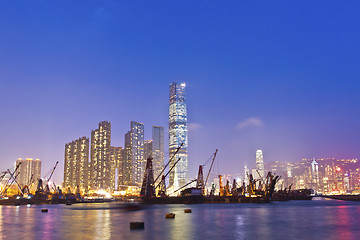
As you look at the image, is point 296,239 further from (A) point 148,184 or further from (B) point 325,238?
(A) point 148,184

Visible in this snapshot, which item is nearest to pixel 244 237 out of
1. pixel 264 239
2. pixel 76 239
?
pixel 264 239

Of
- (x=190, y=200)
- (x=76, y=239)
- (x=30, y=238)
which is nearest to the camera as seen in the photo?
(x=76, y=239)

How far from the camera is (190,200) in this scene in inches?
7416

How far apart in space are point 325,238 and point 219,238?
979 cm

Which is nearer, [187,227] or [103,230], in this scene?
[103,230]

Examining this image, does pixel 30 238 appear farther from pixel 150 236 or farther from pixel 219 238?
pixel 219 238

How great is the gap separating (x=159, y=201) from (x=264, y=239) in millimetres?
169587

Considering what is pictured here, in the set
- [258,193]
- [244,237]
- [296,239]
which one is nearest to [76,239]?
[244,237]

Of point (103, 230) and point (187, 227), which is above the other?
point (103, 230)

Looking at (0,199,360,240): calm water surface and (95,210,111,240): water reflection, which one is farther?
(0,199,360,240): calm water surface

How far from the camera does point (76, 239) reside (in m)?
29.7

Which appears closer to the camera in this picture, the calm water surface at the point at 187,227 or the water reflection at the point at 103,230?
the water reflection at the point at 103,230

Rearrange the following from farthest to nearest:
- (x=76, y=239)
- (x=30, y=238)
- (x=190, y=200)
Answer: (x=190, y=200)
(x=30, y=238)
(x=76, y=239)

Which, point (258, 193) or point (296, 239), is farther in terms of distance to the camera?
point (258, 193)
